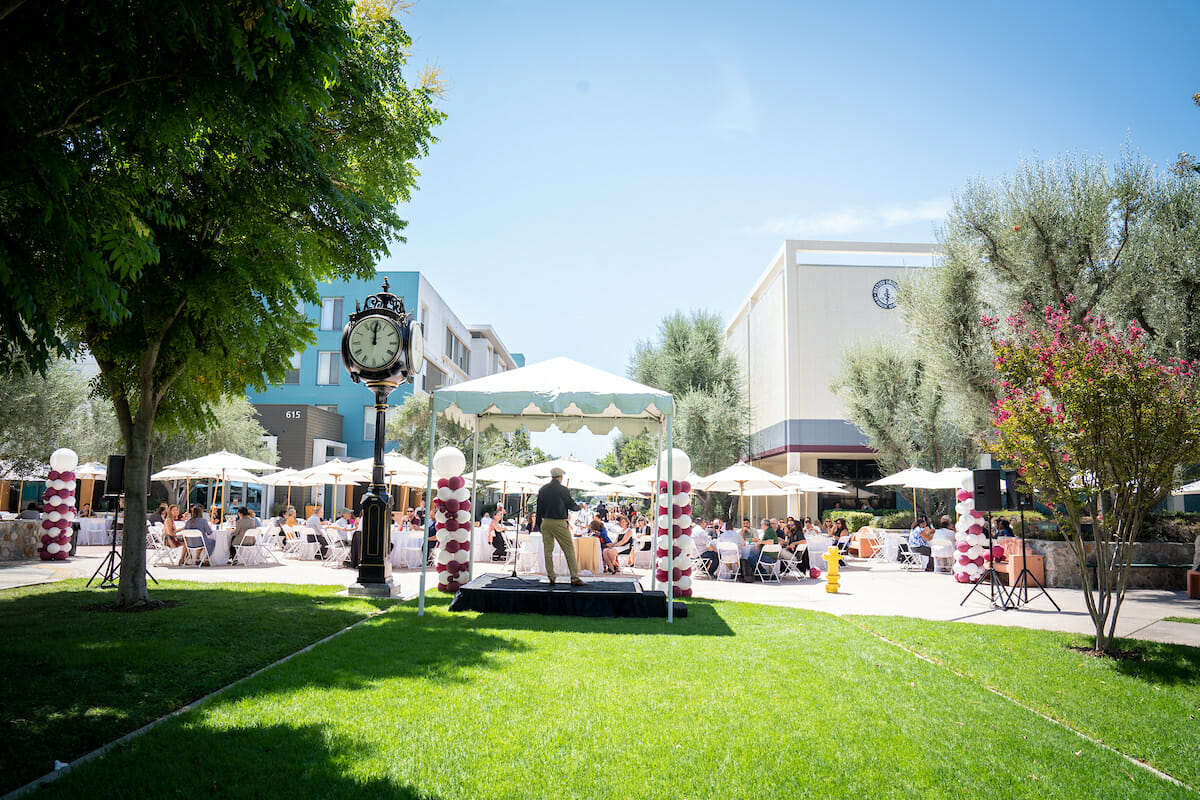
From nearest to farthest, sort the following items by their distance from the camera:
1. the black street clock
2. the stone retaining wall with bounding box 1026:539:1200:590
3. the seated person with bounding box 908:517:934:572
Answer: the black street clock → the stone retaining wall with bounding box 1026:539:1200:590 → the seated person with bounding box 908:517:934:572

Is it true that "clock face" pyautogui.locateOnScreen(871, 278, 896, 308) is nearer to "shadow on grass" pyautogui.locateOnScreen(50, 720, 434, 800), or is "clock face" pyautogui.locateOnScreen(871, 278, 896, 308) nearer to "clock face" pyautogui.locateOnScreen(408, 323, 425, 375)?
"clock face" pyautogui.locateOnScreen(408, 323, 425, 375)

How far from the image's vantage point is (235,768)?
13.4 feet

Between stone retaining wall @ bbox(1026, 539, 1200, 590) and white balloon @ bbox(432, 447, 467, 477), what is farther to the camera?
stone retaining wall @ bbox(1026, 539, 1200, 590)

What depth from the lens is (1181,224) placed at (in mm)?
15562

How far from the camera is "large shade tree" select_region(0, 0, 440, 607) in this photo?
13.0 ft

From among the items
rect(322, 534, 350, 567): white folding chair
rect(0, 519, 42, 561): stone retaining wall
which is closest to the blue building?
rect(322, 534, 350, 567): white folding chair

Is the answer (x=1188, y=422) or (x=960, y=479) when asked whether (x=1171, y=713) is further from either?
(x=960, y=479)

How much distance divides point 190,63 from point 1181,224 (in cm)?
1869

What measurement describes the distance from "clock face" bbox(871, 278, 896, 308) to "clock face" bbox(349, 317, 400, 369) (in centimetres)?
2668

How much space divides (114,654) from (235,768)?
3.31 metres

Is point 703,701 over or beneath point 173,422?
beneath

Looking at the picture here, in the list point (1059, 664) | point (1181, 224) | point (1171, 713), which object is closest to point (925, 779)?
point (1171, 713)

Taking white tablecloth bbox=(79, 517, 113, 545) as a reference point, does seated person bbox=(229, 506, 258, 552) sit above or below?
above

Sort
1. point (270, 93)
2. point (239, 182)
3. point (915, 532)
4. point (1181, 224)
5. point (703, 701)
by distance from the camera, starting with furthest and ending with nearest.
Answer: point (915, 532), point (1181, 224), point (239, 182), point (703, 701), point (270, 93)
